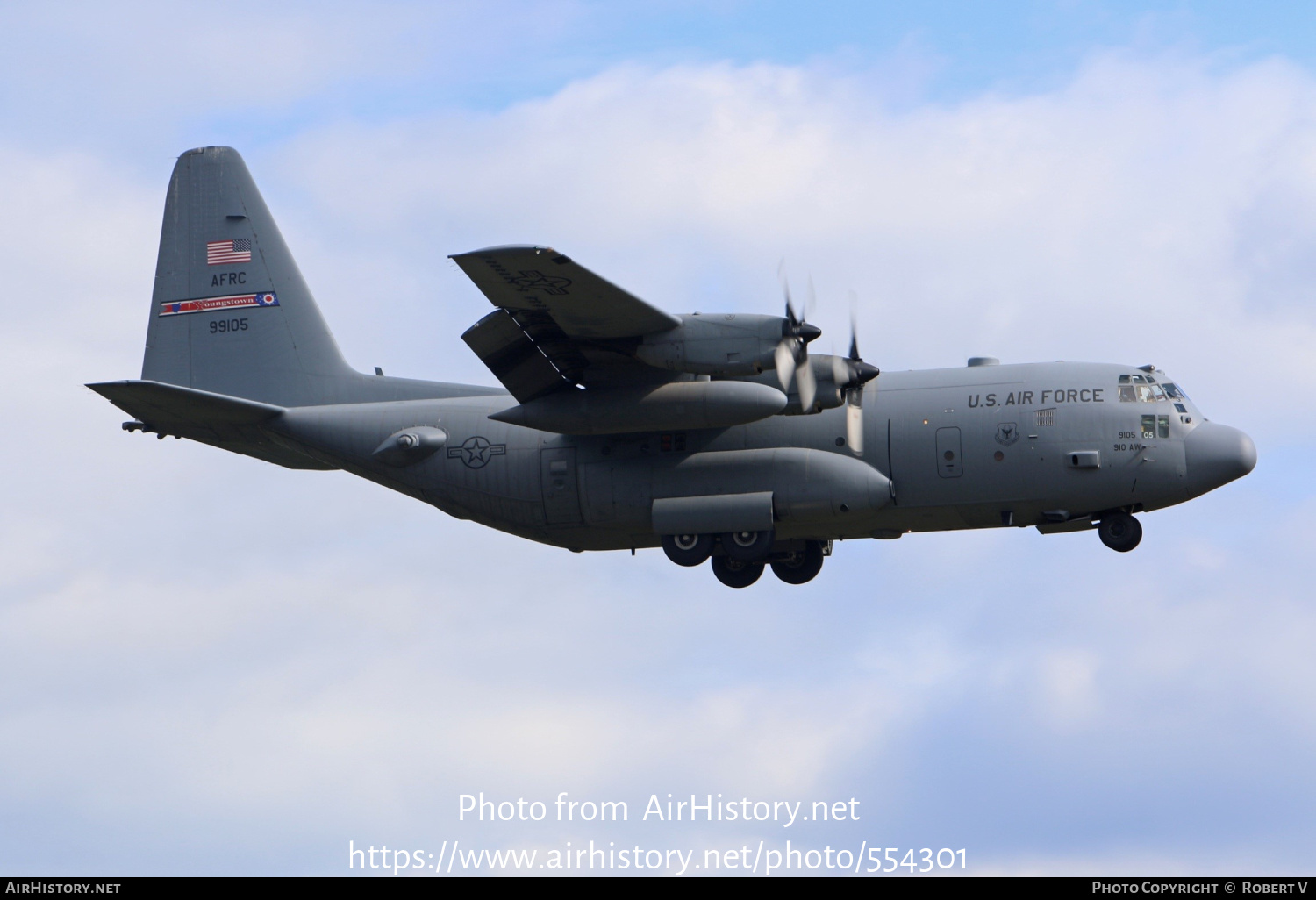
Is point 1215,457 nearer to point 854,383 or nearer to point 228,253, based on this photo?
point 854,383

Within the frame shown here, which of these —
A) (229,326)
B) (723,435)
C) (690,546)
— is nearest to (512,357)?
(723,435)

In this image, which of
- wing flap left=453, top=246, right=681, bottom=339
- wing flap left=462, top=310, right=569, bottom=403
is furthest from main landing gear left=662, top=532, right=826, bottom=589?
wing flap left=453, top=246, right=681, bottom=339

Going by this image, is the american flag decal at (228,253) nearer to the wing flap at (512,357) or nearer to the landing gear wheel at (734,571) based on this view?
the wing flap at (512,357)

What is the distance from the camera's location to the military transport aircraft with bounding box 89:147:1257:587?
22.1 meters

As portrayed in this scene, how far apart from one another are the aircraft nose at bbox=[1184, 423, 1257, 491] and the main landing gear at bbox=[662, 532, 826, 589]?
600 centimetres

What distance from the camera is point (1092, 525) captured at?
23.9 meters

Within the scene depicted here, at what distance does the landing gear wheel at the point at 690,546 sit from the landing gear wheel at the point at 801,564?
228cm

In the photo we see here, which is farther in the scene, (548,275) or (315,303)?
(315,303)

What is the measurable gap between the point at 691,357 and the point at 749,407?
1.23 metres

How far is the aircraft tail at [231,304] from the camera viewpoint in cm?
2677

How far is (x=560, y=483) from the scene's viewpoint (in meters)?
24.4

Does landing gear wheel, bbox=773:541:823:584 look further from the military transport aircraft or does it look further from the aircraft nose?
the aircraft nose
